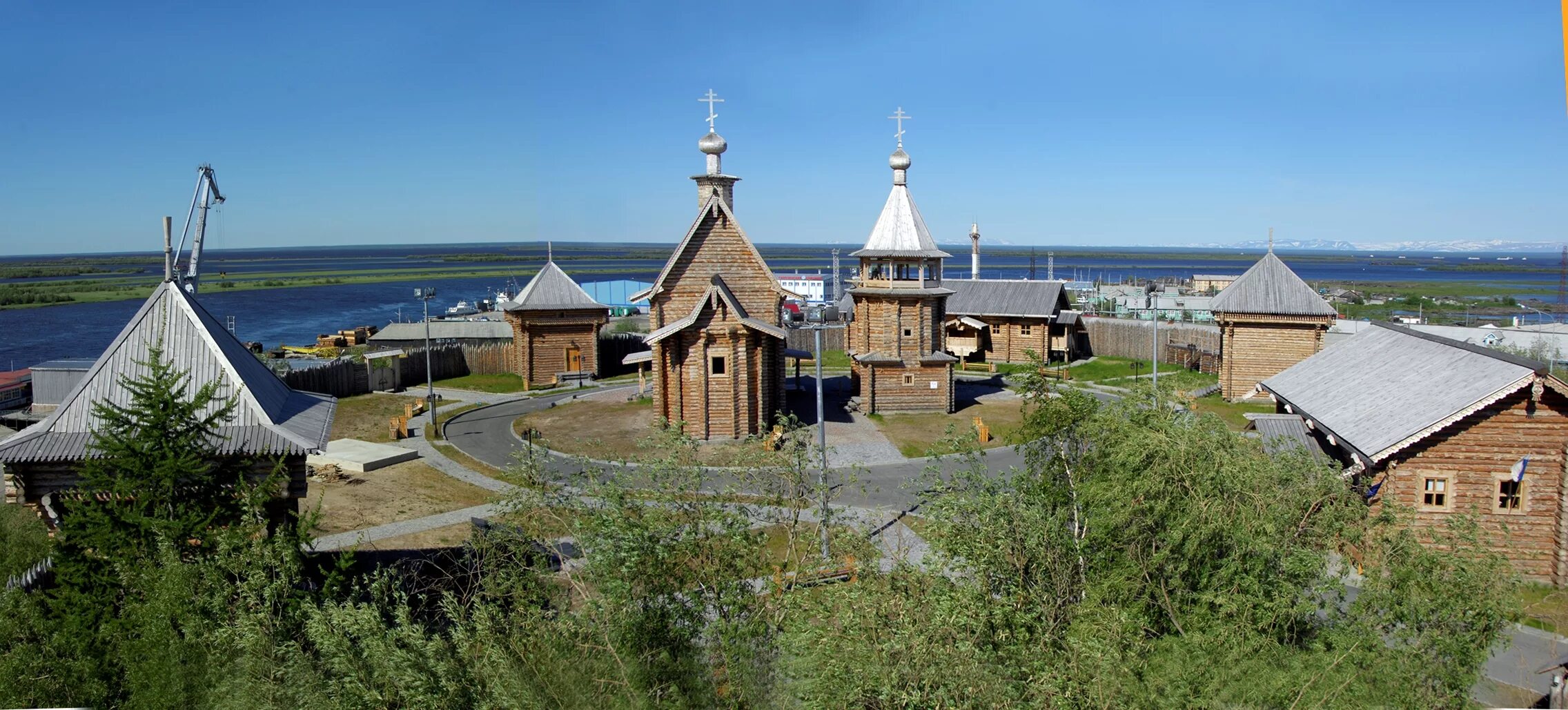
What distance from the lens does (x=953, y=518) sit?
1173 centimetres

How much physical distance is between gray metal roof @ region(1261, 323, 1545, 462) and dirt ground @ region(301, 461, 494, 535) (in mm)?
20659

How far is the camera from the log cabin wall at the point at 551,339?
4475cm

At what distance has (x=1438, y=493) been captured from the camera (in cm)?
1919

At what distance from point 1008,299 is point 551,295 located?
24.1 m

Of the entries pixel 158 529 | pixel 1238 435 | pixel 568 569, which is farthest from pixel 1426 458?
pixel 158 529

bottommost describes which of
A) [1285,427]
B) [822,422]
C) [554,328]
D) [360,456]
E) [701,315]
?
[360,456]

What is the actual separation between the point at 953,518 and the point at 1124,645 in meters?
2.48

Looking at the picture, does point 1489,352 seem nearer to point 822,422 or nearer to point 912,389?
point 822,422

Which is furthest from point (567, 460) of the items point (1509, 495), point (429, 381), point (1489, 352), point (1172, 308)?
point (1172, 308)

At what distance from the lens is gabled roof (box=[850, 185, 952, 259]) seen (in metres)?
37.0

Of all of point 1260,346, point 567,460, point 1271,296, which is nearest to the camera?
point 567,460

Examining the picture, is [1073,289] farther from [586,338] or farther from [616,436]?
[616,436]

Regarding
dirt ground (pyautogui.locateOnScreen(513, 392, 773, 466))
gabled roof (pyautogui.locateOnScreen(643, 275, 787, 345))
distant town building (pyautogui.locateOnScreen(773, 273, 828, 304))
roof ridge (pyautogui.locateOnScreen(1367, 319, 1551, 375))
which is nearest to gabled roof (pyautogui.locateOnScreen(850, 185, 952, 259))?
gabled roof (pyautogui.locateOnScreen(643, 275, 787, 345))

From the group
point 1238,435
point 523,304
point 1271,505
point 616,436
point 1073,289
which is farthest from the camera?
point 1073,289
